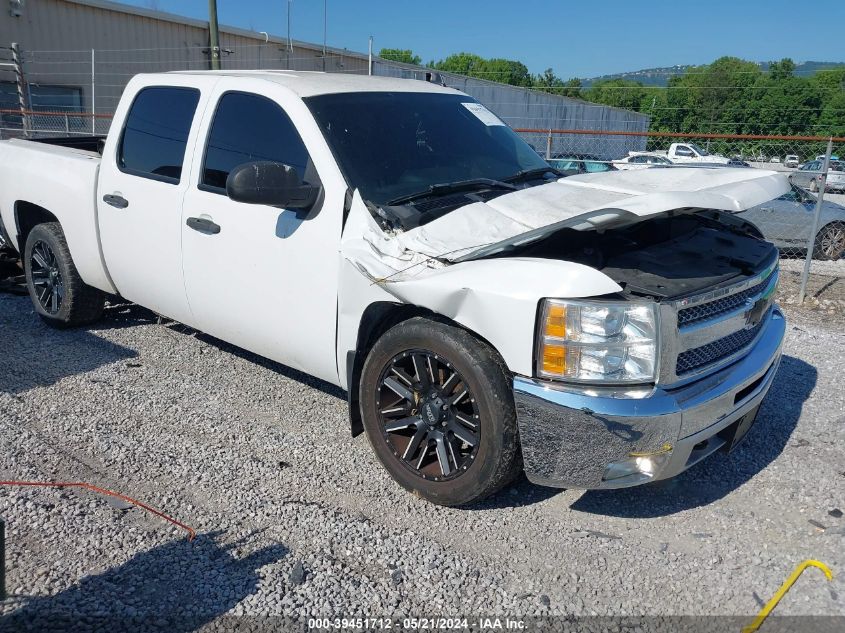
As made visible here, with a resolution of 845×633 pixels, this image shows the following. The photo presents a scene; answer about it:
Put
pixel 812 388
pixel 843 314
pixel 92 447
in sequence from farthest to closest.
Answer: pixel 843 314, pixel 812 388, pixel 92 447

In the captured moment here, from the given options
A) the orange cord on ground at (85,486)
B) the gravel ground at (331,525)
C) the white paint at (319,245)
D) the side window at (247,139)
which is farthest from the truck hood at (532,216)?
the orange cord on ground at (85,486)

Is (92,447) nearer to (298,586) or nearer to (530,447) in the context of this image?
(298,586)

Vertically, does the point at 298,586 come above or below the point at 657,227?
below

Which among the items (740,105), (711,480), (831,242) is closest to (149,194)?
(711,480)

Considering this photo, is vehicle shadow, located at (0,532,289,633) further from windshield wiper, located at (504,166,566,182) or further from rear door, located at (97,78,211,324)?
windshield wiper, located at (504,166,566,182)

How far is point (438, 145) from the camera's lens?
404 cm

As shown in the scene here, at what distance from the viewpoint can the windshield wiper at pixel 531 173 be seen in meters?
4.13

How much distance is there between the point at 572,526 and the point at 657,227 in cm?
153

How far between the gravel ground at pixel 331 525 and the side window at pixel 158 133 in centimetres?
144

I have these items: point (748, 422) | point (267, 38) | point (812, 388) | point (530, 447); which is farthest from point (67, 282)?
point (267, 38)

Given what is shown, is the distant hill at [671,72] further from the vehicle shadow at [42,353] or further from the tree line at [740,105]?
the vehicle shadow at [42,353]

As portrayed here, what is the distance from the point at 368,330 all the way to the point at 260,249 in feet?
2.71

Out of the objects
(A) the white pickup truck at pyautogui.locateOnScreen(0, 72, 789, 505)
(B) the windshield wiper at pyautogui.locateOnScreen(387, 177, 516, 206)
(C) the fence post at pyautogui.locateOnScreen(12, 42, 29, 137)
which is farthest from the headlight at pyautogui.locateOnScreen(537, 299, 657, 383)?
(C) the fence post at pyautogui.locateOnScreen(12, 42, 29, 137)

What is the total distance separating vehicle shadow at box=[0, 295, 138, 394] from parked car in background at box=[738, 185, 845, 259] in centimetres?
879
